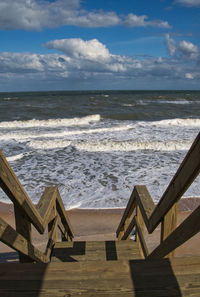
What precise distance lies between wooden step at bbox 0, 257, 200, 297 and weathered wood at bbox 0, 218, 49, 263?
0.46ft

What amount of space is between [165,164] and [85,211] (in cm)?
473

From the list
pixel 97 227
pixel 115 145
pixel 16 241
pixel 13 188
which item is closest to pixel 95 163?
pixel 115 145

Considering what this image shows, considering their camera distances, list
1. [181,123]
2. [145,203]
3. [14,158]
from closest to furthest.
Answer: [145,203], [14,158], [181,123]

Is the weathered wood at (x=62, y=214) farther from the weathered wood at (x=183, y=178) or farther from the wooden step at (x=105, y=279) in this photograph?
the weathered wood at (x=183, y=178)

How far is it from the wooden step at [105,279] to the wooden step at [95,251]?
1.46m

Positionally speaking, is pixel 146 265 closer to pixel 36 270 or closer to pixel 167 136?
pixel 36 270

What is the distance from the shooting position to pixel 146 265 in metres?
1.67

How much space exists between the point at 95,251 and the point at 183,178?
2349 mm

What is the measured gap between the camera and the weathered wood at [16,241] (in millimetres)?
1490

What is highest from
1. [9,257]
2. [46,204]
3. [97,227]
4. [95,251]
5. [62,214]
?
[46,204]

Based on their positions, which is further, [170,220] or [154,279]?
[170,220]

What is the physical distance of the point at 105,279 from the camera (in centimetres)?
158

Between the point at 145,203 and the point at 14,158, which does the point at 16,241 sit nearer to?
A: the point at 145,203

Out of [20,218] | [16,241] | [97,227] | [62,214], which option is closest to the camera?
[16,241]
